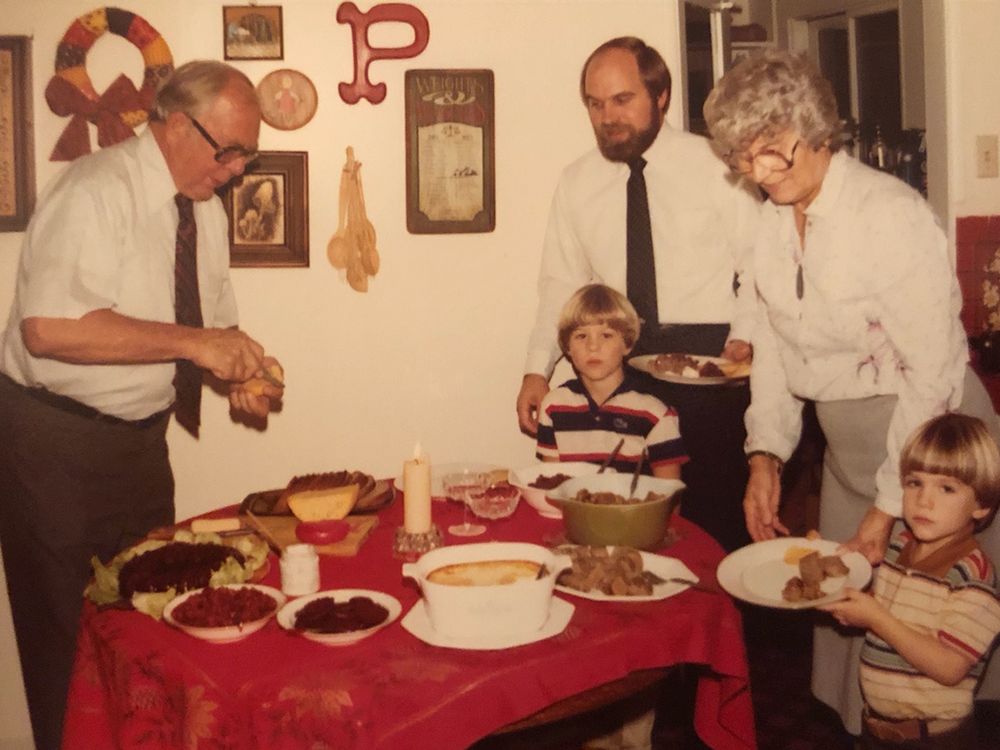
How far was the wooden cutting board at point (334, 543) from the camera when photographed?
1865 millimetres

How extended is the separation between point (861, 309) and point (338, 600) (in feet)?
3.72

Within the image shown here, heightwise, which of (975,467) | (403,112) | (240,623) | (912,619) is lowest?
(912,619)

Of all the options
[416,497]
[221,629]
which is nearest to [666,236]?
[416,497]

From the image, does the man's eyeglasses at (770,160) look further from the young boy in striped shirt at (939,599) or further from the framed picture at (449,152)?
the framed picture at (449,152)

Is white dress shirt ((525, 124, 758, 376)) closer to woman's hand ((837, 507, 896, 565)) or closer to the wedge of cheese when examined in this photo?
woman's hand ((837, 507, 896, 565))

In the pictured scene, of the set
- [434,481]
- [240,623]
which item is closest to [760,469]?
[434,481]

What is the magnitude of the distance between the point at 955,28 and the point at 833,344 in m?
1.16

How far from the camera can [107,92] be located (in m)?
2.60

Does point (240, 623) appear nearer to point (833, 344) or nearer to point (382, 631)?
point (382, 631)

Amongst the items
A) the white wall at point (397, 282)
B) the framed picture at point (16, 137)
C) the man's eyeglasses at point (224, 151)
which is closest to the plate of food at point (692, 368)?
the white wall at point (397, 282)

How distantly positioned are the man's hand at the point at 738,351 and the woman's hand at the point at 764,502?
45 cm

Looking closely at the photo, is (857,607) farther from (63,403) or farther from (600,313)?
(63,403)

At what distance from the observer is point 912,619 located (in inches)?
75.4

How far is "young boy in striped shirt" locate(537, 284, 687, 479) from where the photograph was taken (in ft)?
8.36
